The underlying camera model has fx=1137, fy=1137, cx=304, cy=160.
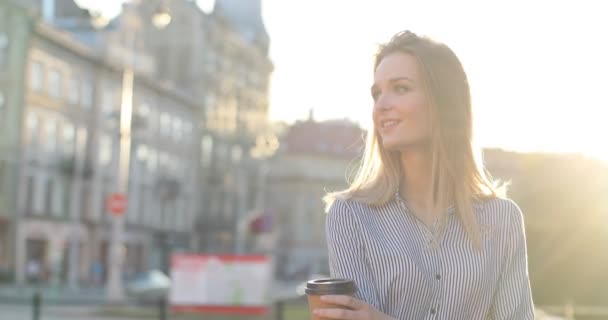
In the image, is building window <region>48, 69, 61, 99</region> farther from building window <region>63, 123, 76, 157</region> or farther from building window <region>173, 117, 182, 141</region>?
building window <region>173, 117, 182, 141</region>

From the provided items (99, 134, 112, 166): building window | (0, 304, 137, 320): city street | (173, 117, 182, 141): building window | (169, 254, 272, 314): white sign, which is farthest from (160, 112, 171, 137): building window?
(169, 254, 272, 314): white sign

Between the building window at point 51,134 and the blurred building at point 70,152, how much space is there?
58 millimetres

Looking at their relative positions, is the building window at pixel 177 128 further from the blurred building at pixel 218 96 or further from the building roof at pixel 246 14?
the building roof at pixel 246 14

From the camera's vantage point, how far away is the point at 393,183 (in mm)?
2939

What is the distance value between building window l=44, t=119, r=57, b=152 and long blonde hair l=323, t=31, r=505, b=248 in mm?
53313

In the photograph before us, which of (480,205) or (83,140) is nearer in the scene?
(480,205)

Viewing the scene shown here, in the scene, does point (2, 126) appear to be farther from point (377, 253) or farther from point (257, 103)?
point (377, 253)

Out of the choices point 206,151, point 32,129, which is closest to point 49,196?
point 32,129

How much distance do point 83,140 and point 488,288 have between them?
57842 millimetres

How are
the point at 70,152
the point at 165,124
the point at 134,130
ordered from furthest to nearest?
the point at 165,124 → the point at 70,152 → the point at 134,130

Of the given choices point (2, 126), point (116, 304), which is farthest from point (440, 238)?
point (2, 126)

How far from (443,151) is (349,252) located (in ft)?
1.22

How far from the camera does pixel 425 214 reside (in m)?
2.96

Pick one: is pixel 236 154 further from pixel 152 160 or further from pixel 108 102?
pixel 108 102
